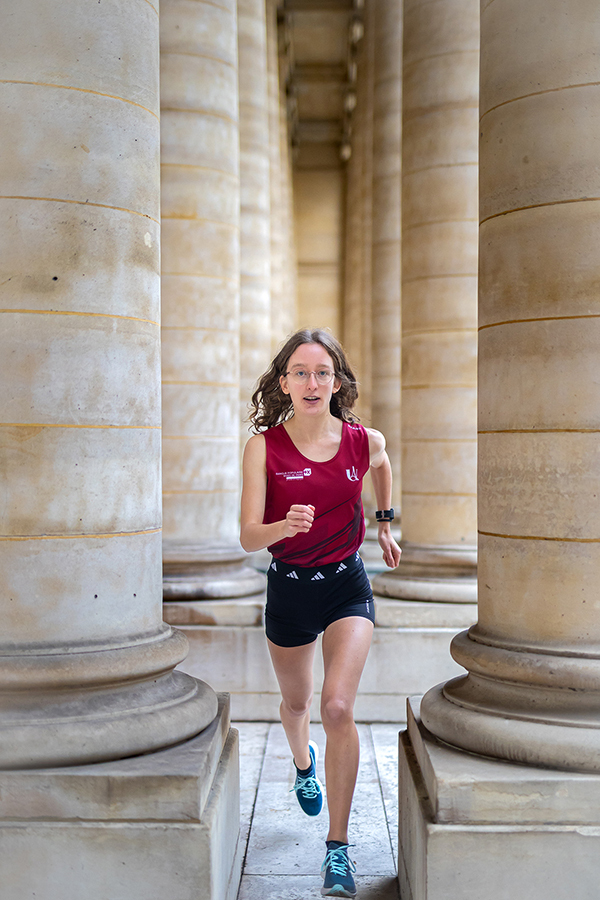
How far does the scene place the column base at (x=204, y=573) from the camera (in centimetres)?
1013

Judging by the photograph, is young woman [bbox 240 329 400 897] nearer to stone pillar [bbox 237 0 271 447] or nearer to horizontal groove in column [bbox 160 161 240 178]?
horizontal groove in column [bbox 160 161 240 178]

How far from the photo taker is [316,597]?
564cm

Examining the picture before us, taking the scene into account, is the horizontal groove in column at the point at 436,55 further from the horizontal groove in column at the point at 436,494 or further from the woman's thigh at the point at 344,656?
the woman's thigh at the point at 344,656

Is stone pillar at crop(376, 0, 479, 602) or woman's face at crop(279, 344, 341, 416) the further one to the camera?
stone pillar at crop(376, 0, 479, 602)

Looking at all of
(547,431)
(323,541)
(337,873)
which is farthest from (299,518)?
(337,873)

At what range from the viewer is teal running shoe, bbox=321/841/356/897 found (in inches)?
208

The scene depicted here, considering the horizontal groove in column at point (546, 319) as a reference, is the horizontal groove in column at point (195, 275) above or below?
above

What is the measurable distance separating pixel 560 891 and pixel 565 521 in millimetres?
1786

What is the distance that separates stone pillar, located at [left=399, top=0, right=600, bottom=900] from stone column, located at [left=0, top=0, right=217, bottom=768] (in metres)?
1.48

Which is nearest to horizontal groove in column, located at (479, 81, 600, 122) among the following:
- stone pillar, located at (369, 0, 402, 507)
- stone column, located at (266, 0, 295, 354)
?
stone pillar, located at (369, 0, 402, 507)

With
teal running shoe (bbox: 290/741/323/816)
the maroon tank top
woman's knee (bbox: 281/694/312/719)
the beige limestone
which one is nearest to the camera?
the maroon tank top

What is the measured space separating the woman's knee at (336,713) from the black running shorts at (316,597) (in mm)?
518

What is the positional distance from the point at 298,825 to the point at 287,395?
10.5 ft

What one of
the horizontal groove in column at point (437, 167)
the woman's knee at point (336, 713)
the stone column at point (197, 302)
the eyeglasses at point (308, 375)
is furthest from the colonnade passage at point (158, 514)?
the horizontal groove in column at point (437, 167)
